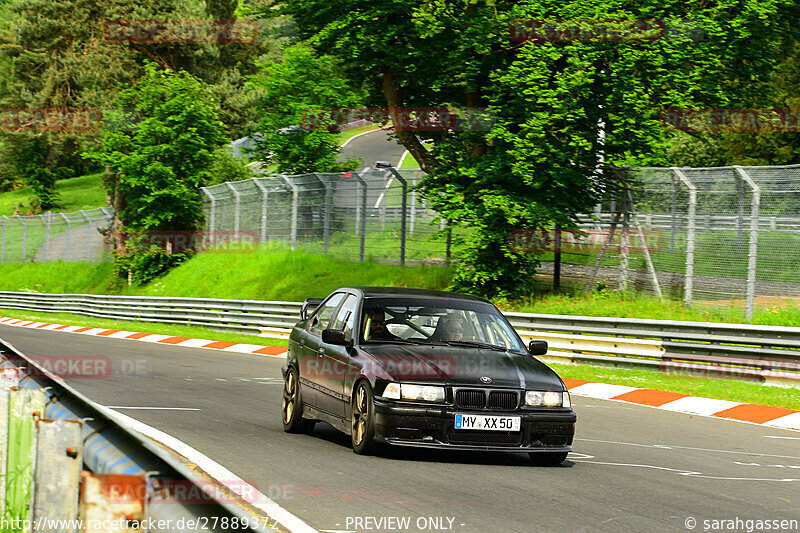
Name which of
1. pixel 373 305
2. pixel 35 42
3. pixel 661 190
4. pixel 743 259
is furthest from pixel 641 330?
pixel 35 42

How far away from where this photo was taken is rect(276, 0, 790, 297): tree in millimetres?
21469

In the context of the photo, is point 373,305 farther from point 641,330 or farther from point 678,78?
point 678,78

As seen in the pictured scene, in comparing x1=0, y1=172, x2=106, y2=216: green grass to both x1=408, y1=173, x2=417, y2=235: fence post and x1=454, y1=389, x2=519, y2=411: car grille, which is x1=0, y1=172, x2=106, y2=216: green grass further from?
x1=454, y1=389, x2=519, y2=411: car grille

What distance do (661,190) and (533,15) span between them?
14.7ft

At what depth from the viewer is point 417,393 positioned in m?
8.33

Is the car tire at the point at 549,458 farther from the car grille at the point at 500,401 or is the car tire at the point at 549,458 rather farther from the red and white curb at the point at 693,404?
the red and white curb at the point at 693,404

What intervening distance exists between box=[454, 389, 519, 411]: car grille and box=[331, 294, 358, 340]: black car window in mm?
1481

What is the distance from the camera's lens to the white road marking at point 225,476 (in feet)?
19.4

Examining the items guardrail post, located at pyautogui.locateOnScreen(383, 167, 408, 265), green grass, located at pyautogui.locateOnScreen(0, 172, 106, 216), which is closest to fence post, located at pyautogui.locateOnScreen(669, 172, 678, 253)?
guardrail post, located at pyautogui.locateOnScreen(383, 167, 408, 265)

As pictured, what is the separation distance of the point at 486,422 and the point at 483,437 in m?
0.12

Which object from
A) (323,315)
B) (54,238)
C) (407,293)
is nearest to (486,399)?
(407,293)

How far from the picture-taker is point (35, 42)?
178ft

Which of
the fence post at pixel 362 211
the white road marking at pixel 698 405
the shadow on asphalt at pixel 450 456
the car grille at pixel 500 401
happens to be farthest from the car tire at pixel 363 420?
the fence post at pixel 362 211

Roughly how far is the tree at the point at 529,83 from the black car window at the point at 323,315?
444 inches
